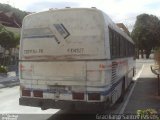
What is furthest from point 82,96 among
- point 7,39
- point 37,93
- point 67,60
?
point 7,39

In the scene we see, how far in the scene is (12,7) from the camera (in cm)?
9650

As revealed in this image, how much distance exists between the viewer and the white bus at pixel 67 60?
9.34m

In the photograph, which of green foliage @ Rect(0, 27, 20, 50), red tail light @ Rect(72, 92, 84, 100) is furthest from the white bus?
green foliage @ Rect(0, 27, 20, 50)

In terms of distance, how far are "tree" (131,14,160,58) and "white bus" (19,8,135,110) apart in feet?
274

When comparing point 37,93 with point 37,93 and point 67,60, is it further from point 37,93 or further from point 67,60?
point 67,60

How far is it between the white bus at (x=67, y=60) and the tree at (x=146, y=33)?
83.5m

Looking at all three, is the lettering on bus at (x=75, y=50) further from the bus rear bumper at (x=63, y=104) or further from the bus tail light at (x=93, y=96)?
the bus rear bumper at (x=63, y=104)

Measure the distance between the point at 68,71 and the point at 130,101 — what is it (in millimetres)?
5779

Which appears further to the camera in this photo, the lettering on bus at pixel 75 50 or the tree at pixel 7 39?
the tree at pixel 7 39

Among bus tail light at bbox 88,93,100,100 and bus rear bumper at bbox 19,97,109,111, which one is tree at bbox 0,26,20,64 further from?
bus tail light at bbox 88,93,100,100

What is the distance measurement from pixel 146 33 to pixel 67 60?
288ft

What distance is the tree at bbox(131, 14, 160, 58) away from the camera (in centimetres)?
9388

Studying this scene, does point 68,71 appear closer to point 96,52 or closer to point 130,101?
point 96,52

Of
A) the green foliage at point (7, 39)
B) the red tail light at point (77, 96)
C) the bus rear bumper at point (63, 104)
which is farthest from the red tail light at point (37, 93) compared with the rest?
the green foliage at point (7, 39)
